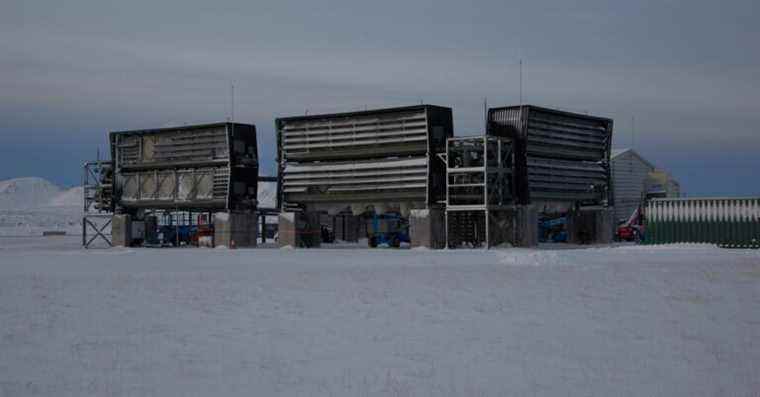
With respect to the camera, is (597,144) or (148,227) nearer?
(597,144)

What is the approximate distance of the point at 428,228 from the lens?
46.2 m

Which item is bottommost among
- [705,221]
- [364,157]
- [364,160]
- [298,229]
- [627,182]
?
[298,229]

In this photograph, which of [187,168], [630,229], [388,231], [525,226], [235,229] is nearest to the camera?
[525,226]

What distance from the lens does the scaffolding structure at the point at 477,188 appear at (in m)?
44.9

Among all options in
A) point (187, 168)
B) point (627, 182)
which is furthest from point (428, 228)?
point (627, 182)

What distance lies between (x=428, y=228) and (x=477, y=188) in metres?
3.19

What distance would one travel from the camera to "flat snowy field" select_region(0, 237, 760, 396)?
1162 cm

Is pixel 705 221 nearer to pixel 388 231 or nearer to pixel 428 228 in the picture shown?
pixel 428 228

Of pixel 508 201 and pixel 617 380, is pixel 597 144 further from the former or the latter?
pixel 617 380

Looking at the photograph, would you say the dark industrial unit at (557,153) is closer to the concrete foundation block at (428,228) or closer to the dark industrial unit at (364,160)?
the dark industrial unit at (364,160)

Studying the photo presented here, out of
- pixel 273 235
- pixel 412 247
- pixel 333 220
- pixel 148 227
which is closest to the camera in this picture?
pixel 412 247

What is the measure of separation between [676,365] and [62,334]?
937 cm

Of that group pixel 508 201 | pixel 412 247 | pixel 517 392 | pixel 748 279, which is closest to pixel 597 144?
pixel 508 201

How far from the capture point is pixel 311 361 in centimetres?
1282
